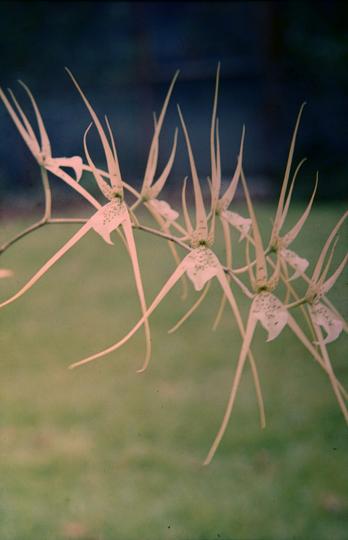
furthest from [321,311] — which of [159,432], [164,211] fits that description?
[159,432]

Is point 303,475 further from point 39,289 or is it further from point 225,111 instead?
point 225,111

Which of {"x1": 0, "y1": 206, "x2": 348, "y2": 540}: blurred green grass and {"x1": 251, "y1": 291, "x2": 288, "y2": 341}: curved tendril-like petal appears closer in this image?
{"x1": 251, "y1": 291, "x2": 288, "y2": 341}: curved tendril-like petal

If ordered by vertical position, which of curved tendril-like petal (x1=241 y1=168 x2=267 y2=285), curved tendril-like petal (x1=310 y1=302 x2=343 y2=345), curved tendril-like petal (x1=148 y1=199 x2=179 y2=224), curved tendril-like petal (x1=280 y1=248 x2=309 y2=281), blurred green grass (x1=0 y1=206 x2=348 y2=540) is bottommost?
blurred green grass (x1=0 y1=206 x2=348 y2=540)

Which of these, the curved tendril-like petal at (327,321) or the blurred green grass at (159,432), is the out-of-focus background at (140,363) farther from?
the curved tendril-like petal at (327,321)

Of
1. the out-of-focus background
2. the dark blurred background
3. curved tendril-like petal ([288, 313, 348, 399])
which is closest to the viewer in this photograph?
curved tendril-like petal ([288, 313, 348, 399])

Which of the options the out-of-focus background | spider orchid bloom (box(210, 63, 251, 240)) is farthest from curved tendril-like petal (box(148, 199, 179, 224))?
the out-of-focus background

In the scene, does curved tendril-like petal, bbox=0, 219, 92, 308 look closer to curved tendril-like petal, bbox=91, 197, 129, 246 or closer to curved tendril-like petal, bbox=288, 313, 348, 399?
curved tendril-like petal, bbox=91, 197, 129, 246

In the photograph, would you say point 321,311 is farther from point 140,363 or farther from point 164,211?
point 140,363

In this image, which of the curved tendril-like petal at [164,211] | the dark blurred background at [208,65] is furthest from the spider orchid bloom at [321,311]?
the dark blurred background at [208,65]
